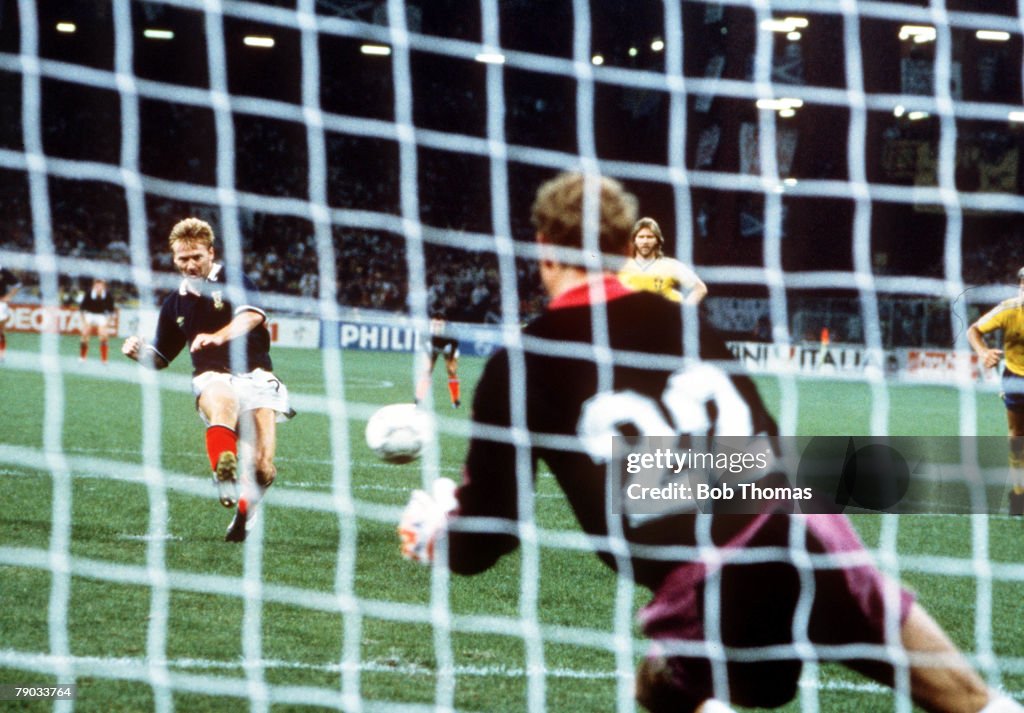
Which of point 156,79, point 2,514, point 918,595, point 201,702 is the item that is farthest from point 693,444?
point 156,79

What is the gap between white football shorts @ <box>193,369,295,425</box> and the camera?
6270 mm

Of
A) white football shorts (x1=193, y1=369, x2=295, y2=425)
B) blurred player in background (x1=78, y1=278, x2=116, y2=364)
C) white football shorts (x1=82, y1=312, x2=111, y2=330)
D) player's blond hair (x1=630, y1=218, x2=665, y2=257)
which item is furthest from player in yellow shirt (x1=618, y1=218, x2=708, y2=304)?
white football shorts (x1=82, y1=312, x2=111, y2=330)

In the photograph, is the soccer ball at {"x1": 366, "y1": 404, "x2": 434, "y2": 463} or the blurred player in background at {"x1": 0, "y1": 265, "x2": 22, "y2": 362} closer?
the soccer ball at {"x1": 366, "y1": 404, "x2": 434, "y2": 463}

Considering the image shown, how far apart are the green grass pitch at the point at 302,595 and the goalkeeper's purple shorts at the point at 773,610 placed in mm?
956

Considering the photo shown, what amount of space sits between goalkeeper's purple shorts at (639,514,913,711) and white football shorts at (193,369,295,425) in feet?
12.3

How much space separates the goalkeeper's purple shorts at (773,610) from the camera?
109 inches

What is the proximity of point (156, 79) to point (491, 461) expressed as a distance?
1010 inches

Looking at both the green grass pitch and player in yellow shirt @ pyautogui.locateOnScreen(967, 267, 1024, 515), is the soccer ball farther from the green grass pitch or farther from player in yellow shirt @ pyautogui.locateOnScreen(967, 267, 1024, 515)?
player in yellow shirt @ pyautogui.locateOnScreen(967, 267, 1024, 515)

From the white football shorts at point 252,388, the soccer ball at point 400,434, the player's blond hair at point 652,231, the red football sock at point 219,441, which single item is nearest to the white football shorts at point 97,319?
the white football shorts at point 252,388

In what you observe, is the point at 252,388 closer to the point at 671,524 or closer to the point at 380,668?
the point at 380,668

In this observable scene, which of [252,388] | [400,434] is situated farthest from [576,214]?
[252,388]

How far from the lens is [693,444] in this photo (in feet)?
9.16

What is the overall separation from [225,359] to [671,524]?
4.03 meters

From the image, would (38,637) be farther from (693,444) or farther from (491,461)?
(693,444)
